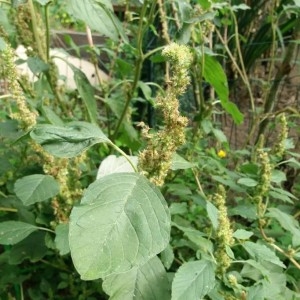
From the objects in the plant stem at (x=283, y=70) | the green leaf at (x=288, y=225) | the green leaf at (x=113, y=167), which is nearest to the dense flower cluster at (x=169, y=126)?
the green leaf at (x=113, y=167)

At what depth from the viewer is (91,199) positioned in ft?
2.06

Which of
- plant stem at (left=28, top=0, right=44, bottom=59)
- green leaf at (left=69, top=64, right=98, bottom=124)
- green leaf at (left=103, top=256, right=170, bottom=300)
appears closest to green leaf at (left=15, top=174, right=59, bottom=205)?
green leaf at (left=103, top=256, right=170, bottom=300)

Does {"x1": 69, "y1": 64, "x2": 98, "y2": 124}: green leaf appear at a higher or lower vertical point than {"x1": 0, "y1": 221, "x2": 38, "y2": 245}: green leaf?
higher

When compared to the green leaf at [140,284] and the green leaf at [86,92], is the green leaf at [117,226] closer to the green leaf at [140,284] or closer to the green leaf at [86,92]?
the green leaf at [140,284]

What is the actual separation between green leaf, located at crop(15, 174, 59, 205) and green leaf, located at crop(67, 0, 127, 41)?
1.13ft

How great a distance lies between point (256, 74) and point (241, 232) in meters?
2.68

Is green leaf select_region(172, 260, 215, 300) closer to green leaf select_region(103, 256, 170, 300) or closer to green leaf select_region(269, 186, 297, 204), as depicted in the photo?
green leaf select_region(103, 256, 170, 300)

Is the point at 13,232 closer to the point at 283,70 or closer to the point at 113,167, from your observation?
the point at 113,167

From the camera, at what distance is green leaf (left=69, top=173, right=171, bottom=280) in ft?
1.80

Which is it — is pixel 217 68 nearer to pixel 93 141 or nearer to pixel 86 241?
pixel 93 141

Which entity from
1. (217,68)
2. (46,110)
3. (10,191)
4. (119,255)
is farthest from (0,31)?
(119,255)

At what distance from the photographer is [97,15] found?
93cm

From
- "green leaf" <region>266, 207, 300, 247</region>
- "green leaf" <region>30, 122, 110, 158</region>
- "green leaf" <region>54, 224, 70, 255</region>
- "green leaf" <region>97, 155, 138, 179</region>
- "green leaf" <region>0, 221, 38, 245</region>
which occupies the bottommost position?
"green leaf" <region>266, 207, 300, 247</region>

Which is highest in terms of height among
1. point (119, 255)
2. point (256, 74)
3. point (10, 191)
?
point (119, 255)
